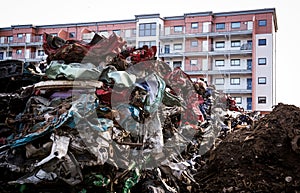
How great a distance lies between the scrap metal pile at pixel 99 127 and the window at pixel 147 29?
113 ft

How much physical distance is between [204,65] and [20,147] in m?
34.9

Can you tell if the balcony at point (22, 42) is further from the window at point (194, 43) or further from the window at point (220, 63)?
the window at point (220, 63)

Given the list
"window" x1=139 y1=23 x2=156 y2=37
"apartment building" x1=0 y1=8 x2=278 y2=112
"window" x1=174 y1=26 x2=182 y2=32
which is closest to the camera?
"apartment building" x1=0 y1=8 x2=278 y2=112

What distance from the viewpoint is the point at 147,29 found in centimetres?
4275

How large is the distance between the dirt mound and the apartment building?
1185 inches

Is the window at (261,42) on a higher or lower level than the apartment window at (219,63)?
higher

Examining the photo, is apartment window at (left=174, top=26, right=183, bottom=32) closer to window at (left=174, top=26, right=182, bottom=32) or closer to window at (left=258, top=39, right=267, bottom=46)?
window at (left=174, top=26, right=182, bottom=32)

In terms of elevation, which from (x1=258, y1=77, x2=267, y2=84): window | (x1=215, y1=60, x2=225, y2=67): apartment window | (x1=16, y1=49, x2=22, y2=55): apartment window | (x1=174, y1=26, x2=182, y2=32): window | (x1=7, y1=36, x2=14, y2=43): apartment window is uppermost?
(x1=174, y1=26, x2=182, y2=32): window

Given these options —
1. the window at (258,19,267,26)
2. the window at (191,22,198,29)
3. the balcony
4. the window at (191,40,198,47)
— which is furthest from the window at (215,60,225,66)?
A: the balcony

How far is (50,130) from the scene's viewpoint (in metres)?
5.46

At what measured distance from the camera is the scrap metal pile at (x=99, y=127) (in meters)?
5.35

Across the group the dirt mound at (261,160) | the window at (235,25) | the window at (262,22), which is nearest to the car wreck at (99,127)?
the dirt mound at (261,160)

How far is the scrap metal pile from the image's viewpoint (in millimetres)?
5348

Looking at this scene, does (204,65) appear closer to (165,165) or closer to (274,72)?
(274,72)
